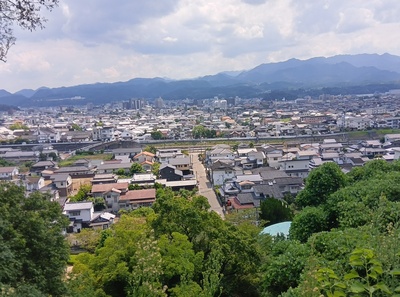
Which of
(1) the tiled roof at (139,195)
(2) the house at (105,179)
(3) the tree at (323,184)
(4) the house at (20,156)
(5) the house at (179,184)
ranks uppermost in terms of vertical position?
(3) the tree at (323,184)

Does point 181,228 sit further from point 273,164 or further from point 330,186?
point 273,164

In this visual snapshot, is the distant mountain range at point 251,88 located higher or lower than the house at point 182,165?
higher

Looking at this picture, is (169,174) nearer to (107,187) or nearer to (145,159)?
(107,187)

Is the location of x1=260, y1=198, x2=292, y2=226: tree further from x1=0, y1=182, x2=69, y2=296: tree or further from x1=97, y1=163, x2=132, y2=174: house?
x1=97, y1=163, x2=132, y2=174: house

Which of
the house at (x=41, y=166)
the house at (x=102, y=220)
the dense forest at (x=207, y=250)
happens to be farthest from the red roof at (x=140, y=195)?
the house at (x=41, y=166)

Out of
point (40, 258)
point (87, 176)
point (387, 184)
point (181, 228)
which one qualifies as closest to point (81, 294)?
point (40, 258)

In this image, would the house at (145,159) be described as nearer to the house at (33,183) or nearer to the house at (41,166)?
the house at (41,166)

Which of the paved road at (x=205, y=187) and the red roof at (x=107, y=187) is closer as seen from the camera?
the paved road at (x=205, y=187)
